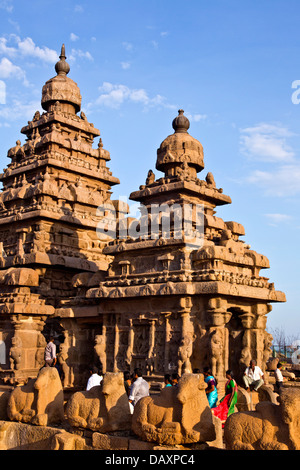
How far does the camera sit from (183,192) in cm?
1891

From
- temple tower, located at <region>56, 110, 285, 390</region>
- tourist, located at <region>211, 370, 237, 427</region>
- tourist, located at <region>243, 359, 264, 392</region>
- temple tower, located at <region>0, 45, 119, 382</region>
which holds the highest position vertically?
temple tower, located at <region>0, 45, 119, 382</region>

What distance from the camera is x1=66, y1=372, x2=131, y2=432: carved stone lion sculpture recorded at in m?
7.85

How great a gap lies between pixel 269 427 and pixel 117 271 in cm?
1118

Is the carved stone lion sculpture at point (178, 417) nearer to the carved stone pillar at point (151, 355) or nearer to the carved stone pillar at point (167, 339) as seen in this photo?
the carved stone pillar at point (167, 339)

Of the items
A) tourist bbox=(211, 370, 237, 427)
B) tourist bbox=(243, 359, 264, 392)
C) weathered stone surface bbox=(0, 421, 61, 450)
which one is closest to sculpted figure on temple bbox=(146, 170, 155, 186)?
tourist bbox=(243, 359, 264, 392)

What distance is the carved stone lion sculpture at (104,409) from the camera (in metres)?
7.85

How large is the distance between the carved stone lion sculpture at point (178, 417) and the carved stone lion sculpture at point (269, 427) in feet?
2.23

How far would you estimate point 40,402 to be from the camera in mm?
8984

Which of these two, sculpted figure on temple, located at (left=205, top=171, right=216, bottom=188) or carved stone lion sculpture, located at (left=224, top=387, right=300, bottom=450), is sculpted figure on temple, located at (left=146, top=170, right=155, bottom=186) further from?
carved stone lion sculpture, located at (left=224, top=387, right=300, bottom=450)

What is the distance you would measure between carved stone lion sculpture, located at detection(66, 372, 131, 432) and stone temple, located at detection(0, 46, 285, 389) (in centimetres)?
603

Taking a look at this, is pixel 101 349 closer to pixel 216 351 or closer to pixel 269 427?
pixel 216 351
